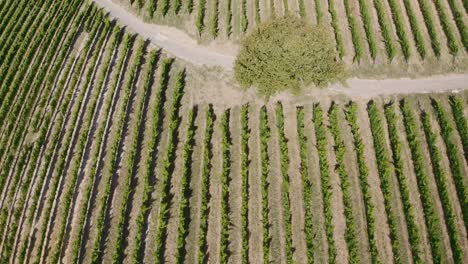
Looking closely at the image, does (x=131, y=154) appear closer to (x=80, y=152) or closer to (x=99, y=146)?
(x=99, y=146)

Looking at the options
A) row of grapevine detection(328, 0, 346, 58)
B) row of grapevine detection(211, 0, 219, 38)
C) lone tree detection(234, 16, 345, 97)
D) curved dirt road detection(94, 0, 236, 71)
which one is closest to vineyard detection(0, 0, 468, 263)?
row of grapevine detection(328, 0, 346, 58)

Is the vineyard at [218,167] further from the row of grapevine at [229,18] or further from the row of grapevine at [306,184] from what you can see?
the row of grapevine at [229,18]

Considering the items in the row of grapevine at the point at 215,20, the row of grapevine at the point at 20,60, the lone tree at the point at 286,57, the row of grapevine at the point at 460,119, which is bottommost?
the row of grapevine at the point at 460,119

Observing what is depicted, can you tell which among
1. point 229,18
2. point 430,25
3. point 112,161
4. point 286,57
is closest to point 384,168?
point 286,57

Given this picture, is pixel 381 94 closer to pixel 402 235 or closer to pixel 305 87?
pixel 305 87

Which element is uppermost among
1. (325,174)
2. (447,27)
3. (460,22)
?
(460,22)

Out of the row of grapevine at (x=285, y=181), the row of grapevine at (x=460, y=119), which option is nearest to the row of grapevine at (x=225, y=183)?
the row of grapevine at (x=285, y=181)

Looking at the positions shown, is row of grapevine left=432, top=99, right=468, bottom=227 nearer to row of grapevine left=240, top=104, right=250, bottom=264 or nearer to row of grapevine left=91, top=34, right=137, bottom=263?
row of grapevine left=240, top=104, right=250, bottom=264
